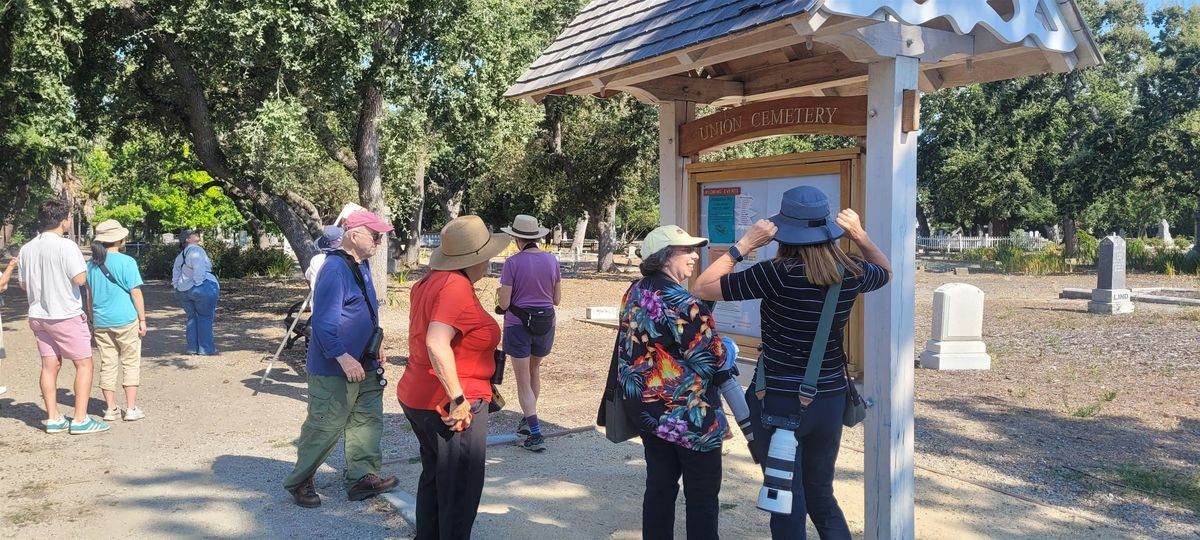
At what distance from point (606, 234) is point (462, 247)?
24.2 metres

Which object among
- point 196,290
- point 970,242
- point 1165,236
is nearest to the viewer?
point 196,290

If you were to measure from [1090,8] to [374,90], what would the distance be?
1257 inches

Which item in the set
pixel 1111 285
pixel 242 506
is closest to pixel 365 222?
pixel 242 506

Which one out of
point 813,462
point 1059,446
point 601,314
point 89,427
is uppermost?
point 813,462

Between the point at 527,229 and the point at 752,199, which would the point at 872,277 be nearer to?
the point at 752,199

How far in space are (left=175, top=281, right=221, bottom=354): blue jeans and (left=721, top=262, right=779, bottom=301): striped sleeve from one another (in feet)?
29.1

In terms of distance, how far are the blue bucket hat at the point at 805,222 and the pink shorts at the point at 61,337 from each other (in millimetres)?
5507

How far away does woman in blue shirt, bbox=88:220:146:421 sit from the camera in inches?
263

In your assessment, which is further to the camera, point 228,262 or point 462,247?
point 228,262

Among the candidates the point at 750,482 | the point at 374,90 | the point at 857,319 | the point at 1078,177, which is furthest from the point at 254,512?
the point at 1078,177

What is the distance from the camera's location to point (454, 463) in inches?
145

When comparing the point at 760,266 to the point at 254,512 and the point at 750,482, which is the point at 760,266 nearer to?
the point at 750,482

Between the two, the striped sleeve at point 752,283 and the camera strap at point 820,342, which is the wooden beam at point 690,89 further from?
the camera strap at point 820,342

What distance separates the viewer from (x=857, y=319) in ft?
14.5
